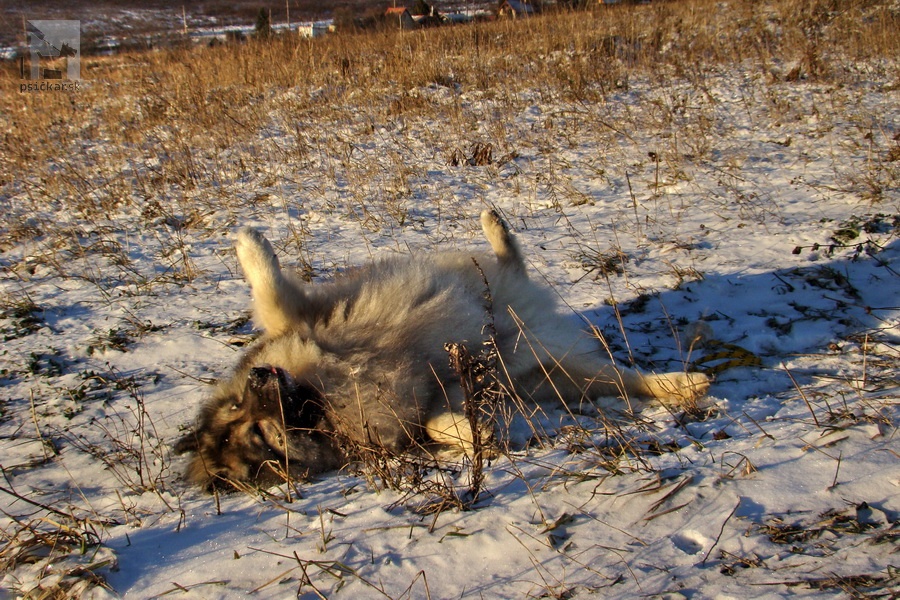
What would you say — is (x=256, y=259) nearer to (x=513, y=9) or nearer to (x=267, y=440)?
(x=267, y=440)

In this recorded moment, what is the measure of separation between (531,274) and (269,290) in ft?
6.67

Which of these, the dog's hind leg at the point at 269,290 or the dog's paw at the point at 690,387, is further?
the dog's hind leg at the point at 269,290

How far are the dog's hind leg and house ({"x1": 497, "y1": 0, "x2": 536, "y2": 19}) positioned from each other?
9.65m

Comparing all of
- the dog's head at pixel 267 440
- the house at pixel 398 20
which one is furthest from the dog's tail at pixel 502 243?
the house at pixel 398 20

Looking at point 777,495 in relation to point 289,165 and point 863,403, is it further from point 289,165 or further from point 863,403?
point 289,165

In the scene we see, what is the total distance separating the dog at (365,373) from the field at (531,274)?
0.55 feet

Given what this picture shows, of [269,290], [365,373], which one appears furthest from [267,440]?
[269,290]

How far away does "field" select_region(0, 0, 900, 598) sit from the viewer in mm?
1783

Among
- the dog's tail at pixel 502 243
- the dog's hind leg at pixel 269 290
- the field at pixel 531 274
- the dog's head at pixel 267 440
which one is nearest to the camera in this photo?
the field at pixel 531 274

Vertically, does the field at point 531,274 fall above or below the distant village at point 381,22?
below

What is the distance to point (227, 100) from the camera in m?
9.09

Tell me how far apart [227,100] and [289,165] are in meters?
3.17

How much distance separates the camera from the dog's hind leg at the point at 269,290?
9.55 ft

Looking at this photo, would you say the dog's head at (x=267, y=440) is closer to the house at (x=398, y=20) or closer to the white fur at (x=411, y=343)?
the white fur at (x=411, y=343)
